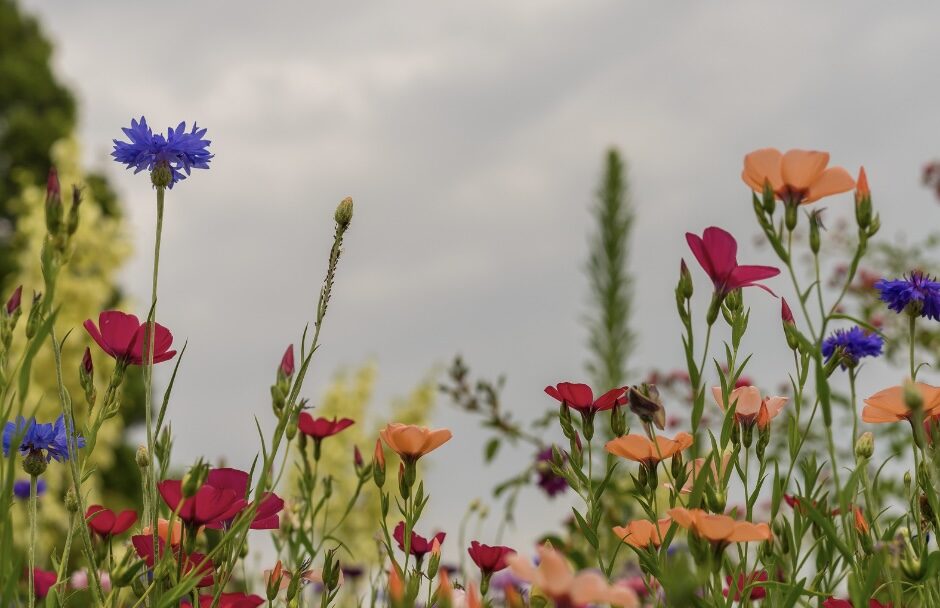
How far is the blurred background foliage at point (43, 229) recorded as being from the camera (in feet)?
26.7

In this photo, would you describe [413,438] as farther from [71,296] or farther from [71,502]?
[71,296]

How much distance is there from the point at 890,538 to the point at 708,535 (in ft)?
1.43

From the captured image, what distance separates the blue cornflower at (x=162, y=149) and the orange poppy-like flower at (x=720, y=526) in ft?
2.39

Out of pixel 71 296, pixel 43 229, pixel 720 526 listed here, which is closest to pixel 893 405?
pixel 720 526

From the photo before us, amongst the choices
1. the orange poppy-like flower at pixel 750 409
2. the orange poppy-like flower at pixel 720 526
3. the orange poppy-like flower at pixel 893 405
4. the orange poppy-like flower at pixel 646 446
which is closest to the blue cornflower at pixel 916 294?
the orange poppy-like flower at pixel 893 405

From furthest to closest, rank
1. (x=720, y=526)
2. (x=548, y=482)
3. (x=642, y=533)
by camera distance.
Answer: (x=548, y=482) < (x=642, y=533) < (x=720, y=526)

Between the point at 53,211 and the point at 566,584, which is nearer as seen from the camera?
the point at 566,584

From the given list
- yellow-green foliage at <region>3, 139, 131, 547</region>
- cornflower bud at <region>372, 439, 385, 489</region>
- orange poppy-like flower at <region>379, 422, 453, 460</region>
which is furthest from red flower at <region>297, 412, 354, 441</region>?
yellow-green foliage at <region>3, 139, 131, 547</region>

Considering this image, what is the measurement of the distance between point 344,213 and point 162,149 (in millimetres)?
269

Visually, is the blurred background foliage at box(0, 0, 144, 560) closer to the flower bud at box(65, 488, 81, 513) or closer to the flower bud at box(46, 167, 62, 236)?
the flower bud at box(65, 488, 81, 513)

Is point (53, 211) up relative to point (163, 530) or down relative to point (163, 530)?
up

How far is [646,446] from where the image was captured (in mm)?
1060

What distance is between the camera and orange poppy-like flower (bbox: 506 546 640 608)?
1.99 ft

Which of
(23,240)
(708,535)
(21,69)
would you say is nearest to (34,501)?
(708,535)
